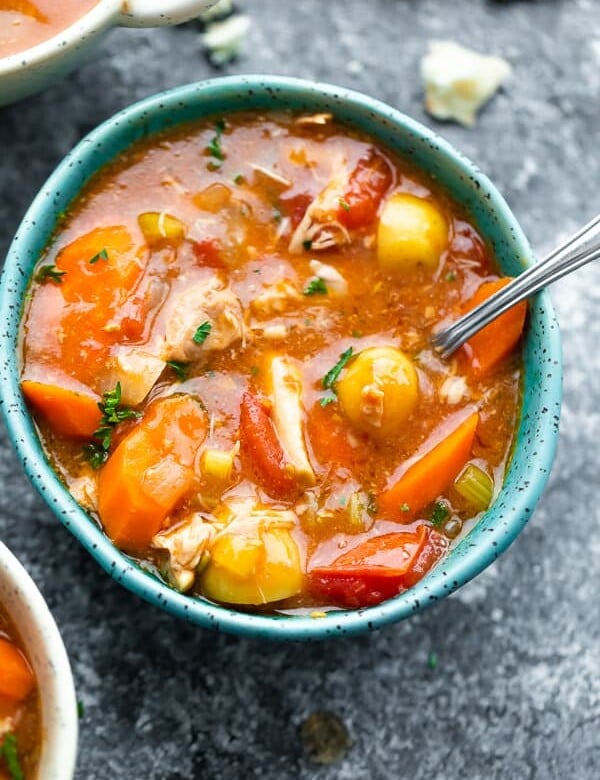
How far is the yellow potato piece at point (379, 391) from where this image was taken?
261 cm

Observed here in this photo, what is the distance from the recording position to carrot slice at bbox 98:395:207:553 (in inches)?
99.4

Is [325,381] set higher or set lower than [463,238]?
lower


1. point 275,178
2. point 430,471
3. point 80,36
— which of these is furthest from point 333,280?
point 80,36

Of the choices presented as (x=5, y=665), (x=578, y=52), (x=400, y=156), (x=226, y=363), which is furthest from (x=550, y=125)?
(x=5, y=665)

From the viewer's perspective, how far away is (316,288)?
9.00ft

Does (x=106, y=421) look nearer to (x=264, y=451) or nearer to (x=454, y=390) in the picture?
(x=264, y=451)

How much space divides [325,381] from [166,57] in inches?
49.3

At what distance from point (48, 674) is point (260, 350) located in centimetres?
89

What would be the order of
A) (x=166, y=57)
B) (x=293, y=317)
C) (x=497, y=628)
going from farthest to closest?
(x=166, y=57) < (x=497, y=628) < (x=293, y=317)

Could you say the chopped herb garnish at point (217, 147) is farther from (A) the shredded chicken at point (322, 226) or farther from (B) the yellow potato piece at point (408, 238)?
(B) the yellow potato piece at point (408, 238)

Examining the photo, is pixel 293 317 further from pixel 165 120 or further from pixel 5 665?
pixel 5 665

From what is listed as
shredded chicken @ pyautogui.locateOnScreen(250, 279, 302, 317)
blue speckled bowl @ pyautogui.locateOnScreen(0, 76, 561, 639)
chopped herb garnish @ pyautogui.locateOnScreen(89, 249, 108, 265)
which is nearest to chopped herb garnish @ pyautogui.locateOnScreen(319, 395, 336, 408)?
shredded chicken @ pyautogui.locateOnScreen(250, 279, 302, 317)

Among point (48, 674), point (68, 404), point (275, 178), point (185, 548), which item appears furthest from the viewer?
point (275, 178)

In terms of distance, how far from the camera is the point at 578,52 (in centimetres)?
348
